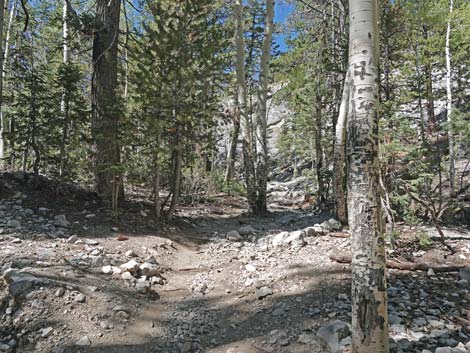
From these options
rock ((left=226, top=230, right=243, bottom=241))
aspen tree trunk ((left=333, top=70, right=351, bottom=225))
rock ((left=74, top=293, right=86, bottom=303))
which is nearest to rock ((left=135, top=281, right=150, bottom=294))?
rock ((left=74, top=293, right=86, bottom=303))

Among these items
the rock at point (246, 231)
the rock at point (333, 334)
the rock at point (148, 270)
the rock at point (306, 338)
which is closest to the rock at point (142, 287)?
the rock at point (148, 270)

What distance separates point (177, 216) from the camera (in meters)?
7.20

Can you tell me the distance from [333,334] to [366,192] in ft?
→ 4.47

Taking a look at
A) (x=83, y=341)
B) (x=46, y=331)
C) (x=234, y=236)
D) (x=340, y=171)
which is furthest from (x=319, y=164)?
(x=46, y=331)

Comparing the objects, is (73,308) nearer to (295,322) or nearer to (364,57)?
(295,322)

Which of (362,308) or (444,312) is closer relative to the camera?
(362,308)

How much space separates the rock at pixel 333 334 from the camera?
263 centimetres

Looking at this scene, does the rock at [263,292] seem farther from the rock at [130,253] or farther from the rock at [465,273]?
the rock at [465,273]

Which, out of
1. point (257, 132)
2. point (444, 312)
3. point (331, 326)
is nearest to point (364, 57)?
point (331, 326)

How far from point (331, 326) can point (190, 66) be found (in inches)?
197

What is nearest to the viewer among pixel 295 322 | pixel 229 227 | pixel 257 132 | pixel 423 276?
pixel 295 322

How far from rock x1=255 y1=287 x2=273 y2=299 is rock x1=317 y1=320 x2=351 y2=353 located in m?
0.91

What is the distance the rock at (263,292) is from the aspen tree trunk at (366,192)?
1566 millimetres

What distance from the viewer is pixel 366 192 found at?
219 centimetres
